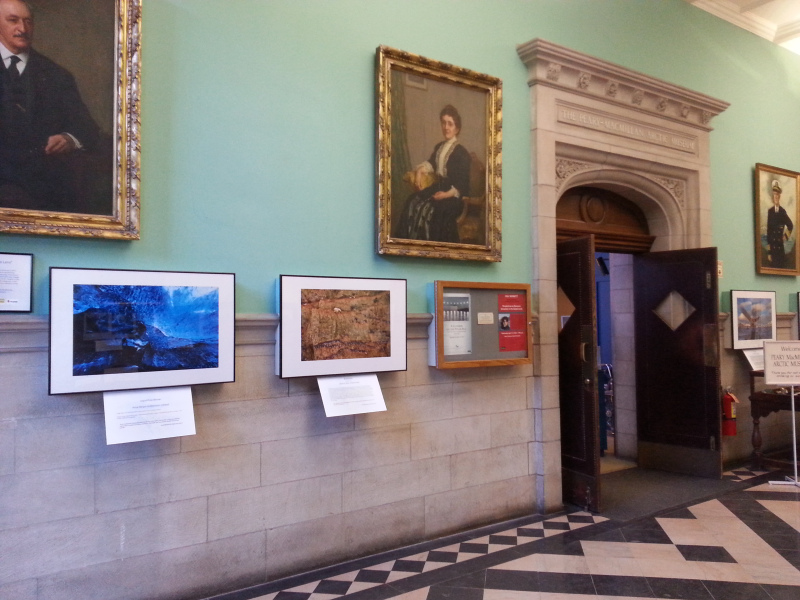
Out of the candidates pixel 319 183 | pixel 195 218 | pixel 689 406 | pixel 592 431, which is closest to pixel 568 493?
pixel 592 431

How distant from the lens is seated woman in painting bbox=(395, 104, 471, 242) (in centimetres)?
448

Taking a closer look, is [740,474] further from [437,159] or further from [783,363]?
[437,159]

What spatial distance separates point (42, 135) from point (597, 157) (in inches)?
185

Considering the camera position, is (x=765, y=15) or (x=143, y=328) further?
(x=765, y=15)

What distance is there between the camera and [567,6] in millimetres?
5547

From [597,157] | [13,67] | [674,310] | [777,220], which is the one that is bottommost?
[674,310]

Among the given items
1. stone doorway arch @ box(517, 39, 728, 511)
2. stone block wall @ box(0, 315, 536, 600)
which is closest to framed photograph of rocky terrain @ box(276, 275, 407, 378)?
stone block wall @ box(0, 315, 536, 600)

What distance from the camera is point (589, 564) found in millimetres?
4094

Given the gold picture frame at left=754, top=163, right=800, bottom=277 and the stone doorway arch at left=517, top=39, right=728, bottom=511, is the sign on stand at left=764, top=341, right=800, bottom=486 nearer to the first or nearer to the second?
the stone doorway arch at left=517, top=39, right=728, bottom=511

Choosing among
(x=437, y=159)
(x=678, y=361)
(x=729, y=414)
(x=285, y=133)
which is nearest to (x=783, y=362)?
(x=729, y=414)

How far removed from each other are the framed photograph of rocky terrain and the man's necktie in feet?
5.89

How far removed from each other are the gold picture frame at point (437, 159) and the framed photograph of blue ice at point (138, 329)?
1.35m

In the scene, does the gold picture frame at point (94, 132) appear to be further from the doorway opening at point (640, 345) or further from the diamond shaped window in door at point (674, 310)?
the diamond shaped window in door at point (674, 310)

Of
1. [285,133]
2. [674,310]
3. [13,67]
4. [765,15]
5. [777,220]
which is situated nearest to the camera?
[13,67]
